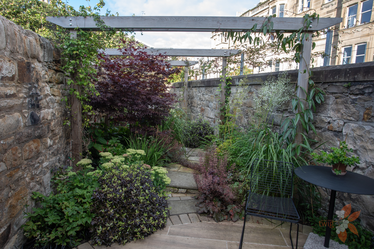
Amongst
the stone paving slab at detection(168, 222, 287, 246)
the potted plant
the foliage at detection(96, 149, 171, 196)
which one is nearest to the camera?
the potted plant

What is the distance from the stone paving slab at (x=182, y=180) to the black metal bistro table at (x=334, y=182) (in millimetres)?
1535

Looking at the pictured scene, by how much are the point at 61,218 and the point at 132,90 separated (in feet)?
7.53

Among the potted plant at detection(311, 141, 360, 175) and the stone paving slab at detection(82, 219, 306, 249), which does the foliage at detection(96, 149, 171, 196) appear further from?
the potted plant at detection(311, 141, 360, 175)

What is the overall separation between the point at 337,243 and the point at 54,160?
123 inches

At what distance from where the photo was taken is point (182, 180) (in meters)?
3.13

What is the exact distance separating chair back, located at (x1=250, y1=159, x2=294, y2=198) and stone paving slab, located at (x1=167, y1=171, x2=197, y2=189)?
0.94 metres

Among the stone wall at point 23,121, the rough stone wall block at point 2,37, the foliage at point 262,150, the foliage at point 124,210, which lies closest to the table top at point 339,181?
the foliage at point 262,150

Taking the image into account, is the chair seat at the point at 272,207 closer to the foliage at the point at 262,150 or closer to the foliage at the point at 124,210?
the foliage at the point at 262,150

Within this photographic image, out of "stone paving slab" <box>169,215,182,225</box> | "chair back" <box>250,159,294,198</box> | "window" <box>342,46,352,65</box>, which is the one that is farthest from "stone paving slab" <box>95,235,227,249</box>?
"window" <box>342,46,352,65</box>

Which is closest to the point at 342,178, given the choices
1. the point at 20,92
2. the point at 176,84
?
the point at 20,92

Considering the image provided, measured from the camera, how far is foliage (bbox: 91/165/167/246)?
193cm

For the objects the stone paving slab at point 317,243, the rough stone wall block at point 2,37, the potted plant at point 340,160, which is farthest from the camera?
the stone paving slab at point 317,243

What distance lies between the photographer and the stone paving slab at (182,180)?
9.73 feet

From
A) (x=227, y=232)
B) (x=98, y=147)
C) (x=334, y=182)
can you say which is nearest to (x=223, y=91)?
(x=98, y=147)
